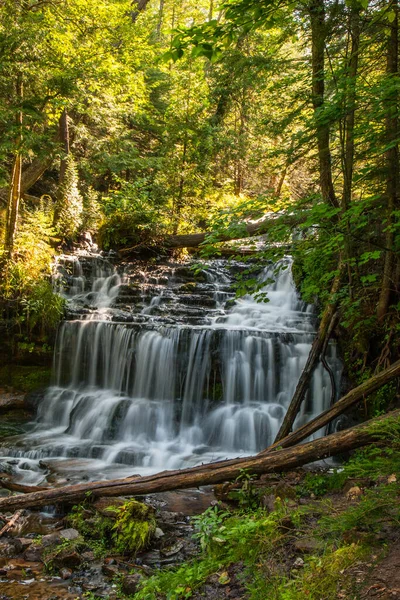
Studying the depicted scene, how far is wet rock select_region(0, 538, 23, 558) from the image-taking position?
4.39 metres

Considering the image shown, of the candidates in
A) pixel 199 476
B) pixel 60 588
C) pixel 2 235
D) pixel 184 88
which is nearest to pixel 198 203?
pixel 184 88

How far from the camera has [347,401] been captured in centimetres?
533

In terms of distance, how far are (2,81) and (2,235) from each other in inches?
134

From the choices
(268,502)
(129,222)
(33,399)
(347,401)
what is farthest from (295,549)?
(129,222)

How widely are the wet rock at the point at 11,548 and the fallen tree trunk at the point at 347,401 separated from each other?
2720 millimetres

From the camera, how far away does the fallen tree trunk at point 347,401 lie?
5.17m

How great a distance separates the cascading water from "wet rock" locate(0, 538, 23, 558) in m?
2.34

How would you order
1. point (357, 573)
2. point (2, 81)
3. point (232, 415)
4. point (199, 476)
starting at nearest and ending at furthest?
1. point (357, 573)
2. point (199, 476)
3. point (232, 415)
4. point (2, 81)

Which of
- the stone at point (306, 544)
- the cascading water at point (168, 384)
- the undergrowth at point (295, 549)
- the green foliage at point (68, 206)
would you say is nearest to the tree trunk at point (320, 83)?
the cascading water at point (168, 384)

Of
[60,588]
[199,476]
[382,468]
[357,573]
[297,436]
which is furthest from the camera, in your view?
[297,436]

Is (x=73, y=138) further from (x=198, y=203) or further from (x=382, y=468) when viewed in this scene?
(x=382, y=468)

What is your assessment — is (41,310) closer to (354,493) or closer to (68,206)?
(68,206)

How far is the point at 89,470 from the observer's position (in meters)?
7.02

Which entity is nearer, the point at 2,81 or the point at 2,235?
the point at 2,81
